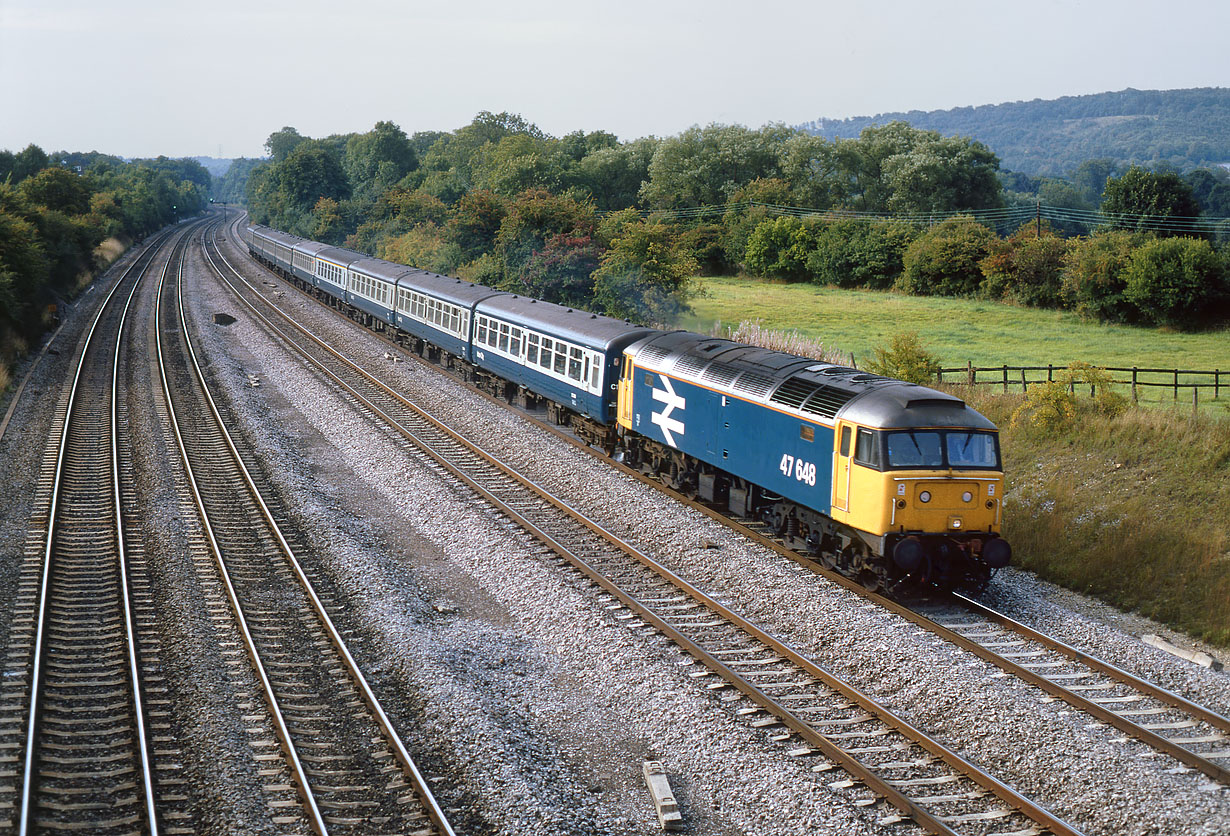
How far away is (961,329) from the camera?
4128cm

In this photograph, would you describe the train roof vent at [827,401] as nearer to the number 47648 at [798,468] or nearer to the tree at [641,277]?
the number 47648 at [798,468]

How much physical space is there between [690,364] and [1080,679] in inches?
359

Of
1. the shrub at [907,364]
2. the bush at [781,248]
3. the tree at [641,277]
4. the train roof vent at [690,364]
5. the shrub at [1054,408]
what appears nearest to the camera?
the train roof vent at [690,364]

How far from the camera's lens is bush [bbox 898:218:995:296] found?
50.4 metres

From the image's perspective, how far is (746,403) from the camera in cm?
1669

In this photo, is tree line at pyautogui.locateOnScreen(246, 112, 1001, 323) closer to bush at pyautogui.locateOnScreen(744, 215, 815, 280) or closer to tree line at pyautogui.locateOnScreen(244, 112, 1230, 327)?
tree line at pyautogui.locateOnScreen(244, 112, 1230, 327)

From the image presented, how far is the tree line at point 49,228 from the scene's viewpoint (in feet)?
123

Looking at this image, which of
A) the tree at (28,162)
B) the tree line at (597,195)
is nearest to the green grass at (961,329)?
the tree line at (597,195)

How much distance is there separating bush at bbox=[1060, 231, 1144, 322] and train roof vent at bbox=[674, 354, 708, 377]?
94.6 feet

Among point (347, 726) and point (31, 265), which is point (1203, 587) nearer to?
point (347, 726)

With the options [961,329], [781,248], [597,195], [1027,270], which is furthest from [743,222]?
[961,329]

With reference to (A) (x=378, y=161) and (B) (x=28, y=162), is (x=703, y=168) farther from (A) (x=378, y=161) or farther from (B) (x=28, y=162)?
(B) (x=28, y=162)

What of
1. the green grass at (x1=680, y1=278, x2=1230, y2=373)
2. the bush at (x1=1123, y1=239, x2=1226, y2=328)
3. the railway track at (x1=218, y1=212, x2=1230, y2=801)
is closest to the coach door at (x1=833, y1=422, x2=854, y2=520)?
the railway track at (x1=218, y1=212, x2=1230, y2=801)

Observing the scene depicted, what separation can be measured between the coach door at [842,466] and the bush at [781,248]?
4770 cm
